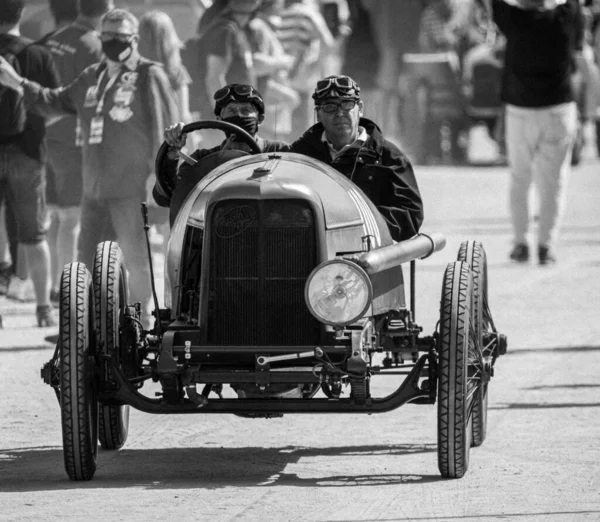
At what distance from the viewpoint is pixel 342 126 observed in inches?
340

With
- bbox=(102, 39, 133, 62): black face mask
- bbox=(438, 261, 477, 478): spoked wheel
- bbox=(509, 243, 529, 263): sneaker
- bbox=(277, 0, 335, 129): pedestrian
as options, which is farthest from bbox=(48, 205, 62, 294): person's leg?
bbox=(438, 261, 477, 478): spoked wheel

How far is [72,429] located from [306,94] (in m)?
14.2

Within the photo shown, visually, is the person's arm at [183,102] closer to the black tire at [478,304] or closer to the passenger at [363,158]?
the passenger at [363,158]

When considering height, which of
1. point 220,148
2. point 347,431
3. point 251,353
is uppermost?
point 220,148

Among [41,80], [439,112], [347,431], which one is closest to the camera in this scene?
[347,431]

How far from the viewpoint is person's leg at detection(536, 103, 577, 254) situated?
16281mm

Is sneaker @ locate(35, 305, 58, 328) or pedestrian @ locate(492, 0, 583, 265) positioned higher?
pedestrian @ locate(492, 0, 583, 265)

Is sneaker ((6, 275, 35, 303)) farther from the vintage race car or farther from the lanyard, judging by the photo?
the vintage race car

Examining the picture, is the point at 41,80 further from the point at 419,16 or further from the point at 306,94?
the point at 419,16

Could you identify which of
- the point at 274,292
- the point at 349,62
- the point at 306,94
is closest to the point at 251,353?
the point at 274,292

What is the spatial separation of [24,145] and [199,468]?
5.87 meters

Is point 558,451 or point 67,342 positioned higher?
point 67,342

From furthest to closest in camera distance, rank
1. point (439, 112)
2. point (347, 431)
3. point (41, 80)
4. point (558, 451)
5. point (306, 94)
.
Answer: point (439, 112), point (306, 94), point (41, 80), point (347, 431), point (558, 451)

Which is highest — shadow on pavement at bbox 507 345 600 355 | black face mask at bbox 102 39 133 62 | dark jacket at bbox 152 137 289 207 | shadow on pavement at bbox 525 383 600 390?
black face mask at bbox 102 39 133 62
